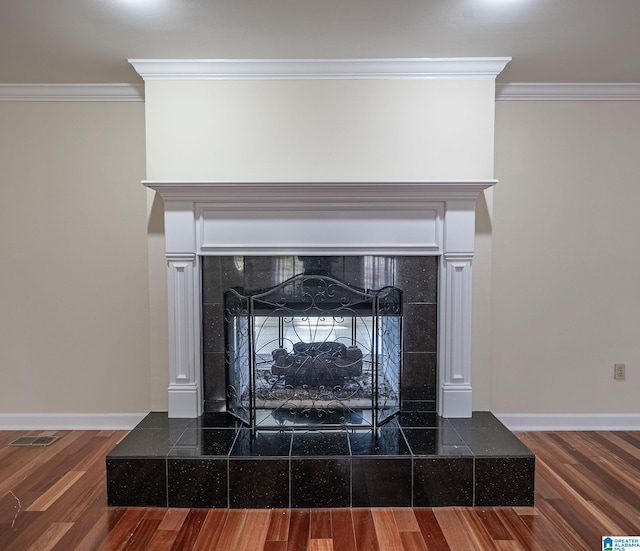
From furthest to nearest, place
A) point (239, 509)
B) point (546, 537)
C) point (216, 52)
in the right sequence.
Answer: point (216, 52) < point (239, 509) < point (546, 537)

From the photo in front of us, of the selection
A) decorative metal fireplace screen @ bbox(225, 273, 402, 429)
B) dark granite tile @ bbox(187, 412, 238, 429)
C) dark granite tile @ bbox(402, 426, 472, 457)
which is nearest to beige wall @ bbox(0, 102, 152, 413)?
dark granite tile @ bbox(187, 412, 238, 429)

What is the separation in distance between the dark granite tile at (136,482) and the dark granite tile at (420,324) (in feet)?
4.93

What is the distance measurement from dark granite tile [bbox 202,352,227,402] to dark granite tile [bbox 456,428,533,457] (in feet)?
4.56

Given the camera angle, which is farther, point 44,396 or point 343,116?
point 44,396

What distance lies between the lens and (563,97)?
301cm

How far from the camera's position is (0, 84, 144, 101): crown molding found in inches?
118

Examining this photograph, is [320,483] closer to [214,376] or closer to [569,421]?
[214,376]

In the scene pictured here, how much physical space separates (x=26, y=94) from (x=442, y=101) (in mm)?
2613

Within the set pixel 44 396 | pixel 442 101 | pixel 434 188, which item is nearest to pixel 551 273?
pixel 434 188

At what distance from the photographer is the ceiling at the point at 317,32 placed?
2.06 meters

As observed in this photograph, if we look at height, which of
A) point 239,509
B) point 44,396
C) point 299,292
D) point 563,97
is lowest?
point 239,509

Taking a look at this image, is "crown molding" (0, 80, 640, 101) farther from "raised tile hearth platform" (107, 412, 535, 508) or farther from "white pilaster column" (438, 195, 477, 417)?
"raised tile hearth platform" (107, 412, 535, 508)

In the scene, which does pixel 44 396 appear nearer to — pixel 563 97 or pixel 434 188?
pixel 434 188

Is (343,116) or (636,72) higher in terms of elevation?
(636,72)
